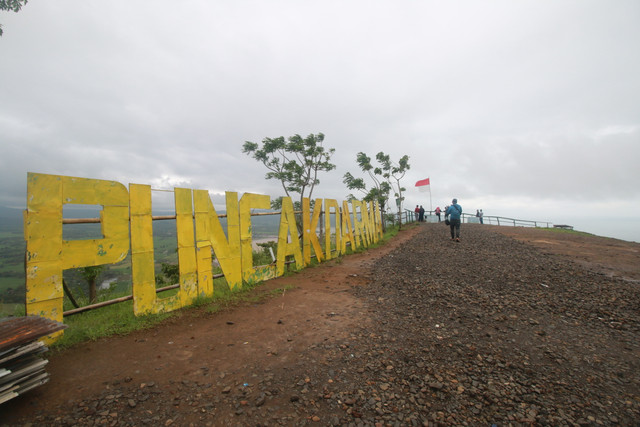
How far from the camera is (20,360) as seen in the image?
8.13ft

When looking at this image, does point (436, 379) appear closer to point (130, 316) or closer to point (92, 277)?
point (130, 316)

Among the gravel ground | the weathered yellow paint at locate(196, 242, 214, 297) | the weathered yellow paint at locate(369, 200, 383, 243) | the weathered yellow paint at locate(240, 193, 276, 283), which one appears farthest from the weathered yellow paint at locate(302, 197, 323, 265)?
the weathered yellow paint at locate(369, 200, 383, 243)

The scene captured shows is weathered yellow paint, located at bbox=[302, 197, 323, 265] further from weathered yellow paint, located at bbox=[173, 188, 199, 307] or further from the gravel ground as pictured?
the gravel ground

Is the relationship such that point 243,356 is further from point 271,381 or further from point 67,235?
point 67,235

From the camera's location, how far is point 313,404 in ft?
7.50

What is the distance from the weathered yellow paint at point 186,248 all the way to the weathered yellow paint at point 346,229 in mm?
6563

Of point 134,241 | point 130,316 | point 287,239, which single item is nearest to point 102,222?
point 134,241

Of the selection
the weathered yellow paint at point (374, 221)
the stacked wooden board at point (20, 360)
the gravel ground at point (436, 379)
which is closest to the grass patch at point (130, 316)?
the stacked wooden board at point (20, 360)

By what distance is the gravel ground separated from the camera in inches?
84.3

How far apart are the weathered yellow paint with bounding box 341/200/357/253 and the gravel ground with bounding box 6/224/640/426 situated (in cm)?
617

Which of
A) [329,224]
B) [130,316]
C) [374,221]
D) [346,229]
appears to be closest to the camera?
[130,316]

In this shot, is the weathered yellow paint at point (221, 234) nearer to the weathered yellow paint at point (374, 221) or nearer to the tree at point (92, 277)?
the tree at point (92, 277)

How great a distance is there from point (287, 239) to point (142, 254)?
12.7 feet

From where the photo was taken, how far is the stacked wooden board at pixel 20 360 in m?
2.20
